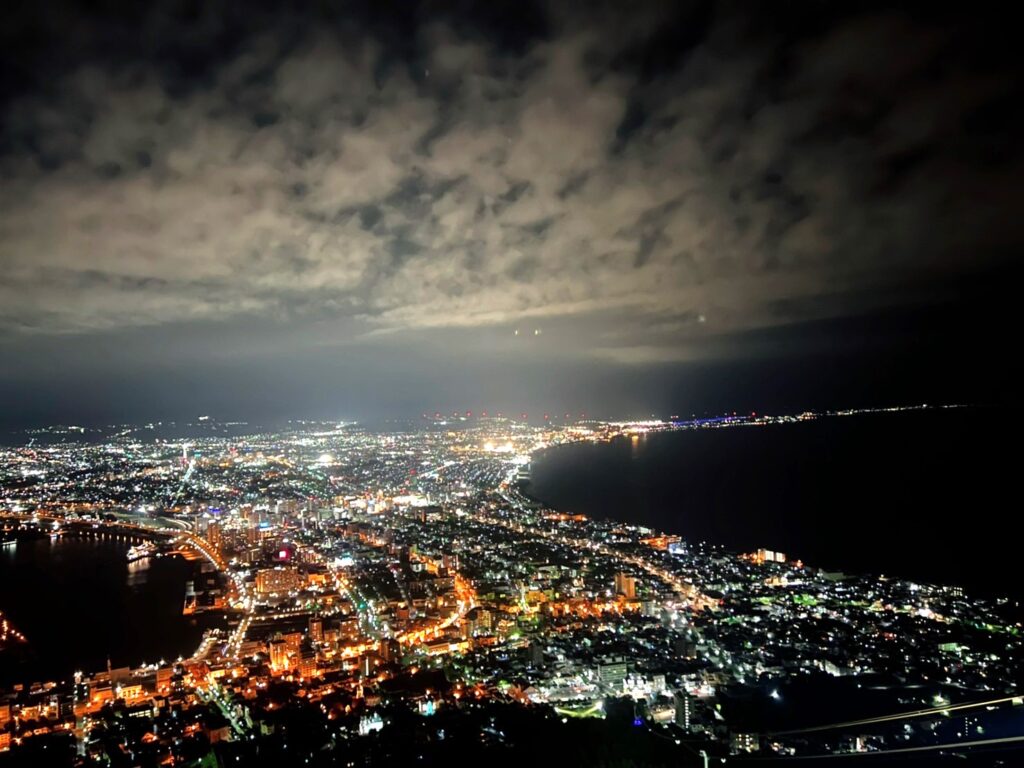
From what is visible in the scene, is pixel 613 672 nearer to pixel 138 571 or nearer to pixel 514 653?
pixel 514 653

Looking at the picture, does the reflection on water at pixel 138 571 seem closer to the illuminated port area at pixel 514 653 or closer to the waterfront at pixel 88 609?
the waterfront at pixel 88 609

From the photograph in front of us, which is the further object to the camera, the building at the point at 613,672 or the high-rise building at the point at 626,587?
the high-rise building at the point at 626,587

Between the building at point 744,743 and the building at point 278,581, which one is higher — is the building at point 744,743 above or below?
below

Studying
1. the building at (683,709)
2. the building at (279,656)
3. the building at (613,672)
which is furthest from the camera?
the building at (279,656)

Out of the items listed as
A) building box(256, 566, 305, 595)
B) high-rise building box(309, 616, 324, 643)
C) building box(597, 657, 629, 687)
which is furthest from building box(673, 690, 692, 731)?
building box(256, 566, 305, 595)

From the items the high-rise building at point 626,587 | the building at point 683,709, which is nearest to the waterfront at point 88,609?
the high-rise building at point 626,587

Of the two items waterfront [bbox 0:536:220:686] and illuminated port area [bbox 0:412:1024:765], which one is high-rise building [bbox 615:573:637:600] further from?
waterfront [bbox 0:536:220:686]
